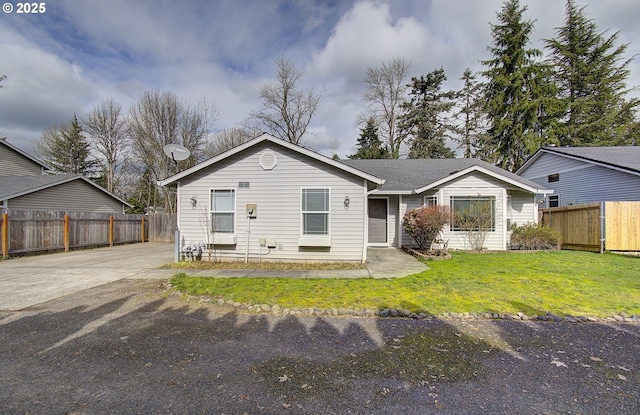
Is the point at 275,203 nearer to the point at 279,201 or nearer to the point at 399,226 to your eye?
the point at 279,201

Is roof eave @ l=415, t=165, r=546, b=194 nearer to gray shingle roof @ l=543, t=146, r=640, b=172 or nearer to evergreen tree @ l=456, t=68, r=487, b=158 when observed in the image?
gray shingle roof @ l=543, t=146, r=640, b=172

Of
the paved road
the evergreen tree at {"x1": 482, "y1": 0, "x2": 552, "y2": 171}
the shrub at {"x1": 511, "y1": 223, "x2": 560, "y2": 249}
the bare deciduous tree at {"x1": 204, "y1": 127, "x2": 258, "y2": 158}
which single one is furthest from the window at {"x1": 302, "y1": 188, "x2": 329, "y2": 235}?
the evergreen tree at {"x1": 482, "y1": 0, "x2": 552, "y2": 171}

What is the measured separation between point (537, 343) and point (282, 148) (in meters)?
7.55

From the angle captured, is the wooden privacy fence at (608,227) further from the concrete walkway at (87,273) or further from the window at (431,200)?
the concrete walkway at (87,273)

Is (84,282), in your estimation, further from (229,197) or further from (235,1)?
(235,1)

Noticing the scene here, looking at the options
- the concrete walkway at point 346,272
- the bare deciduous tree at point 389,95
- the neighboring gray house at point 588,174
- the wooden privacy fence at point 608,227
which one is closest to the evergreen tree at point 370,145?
the bare deciduous tree at point 389,95

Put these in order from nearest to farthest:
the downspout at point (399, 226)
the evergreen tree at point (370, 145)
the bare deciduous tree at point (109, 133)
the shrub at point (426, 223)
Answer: the shrub at point (426, 223) → the downspout at point (399, 226) → the bare deciduous tree at point (109, 133) → the evergreen tree at point (370, 145)

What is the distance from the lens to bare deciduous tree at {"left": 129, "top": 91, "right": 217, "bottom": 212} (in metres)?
22.4

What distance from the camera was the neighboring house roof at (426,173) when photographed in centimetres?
1127

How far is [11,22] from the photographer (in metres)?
8.90

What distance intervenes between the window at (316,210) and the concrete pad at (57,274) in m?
4.06

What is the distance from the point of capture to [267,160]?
8969 millimetres

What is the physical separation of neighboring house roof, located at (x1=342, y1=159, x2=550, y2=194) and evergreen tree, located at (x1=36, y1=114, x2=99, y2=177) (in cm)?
3061

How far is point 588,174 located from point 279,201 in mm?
15641
